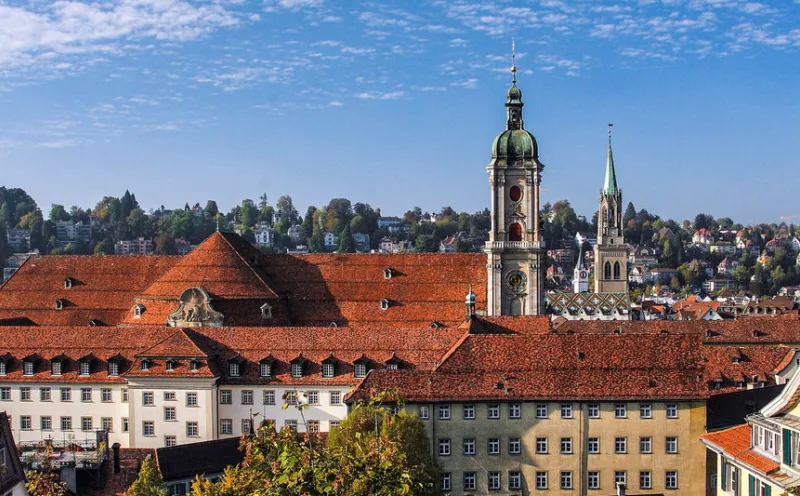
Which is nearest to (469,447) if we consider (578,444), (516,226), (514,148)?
(578,444)

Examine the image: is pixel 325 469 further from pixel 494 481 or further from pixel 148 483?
pixel 494 481

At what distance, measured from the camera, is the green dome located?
91.1 meters

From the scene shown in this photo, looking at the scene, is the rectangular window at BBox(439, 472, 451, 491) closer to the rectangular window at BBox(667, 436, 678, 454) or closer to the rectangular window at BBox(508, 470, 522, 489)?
the rectangular window at BBox(508, 470, 522, 489)

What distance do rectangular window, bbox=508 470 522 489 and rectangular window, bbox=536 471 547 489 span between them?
3.23 ft

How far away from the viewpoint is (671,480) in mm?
58875

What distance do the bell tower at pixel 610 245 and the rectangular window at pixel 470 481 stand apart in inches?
4684

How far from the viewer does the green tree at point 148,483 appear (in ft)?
156

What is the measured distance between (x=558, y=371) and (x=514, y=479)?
6448mm

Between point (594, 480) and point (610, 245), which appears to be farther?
point (610, 245)

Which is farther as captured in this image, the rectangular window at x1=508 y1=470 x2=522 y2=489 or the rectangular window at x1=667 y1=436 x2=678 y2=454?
the rectangular window at x1=667 y1=436 x2=678 y2=454

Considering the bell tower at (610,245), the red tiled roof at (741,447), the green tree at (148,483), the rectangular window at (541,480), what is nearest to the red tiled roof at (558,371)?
the rectangular window at (541,480)

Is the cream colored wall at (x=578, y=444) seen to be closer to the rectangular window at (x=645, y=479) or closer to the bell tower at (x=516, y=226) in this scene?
the rectangular window at (x=645, y=479)

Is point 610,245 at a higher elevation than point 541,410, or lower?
higher

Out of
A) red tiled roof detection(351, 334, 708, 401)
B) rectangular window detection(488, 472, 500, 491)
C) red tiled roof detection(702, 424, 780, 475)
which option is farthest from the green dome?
red tiled roof detection(702, 424, 780, 475)
